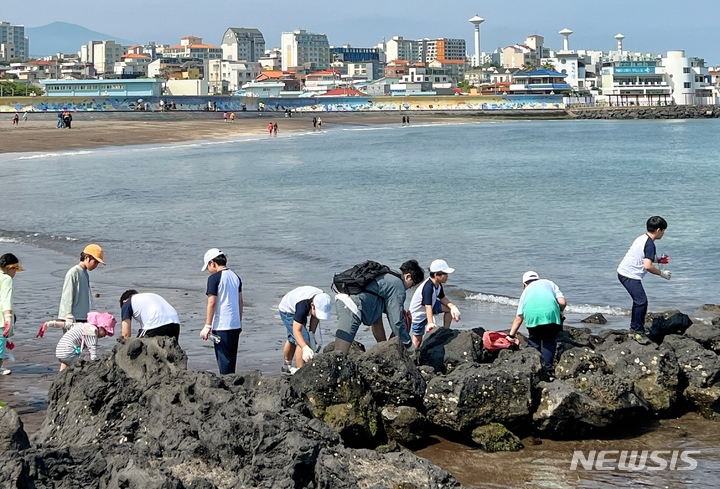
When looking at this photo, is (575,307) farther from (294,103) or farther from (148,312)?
(294,103)

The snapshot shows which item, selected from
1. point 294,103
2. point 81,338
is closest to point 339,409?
point 81,338

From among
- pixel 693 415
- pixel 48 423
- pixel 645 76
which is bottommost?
pixel 693 415

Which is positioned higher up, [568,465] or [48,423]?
[48,423]

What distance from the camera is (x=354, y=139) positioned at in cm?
7275

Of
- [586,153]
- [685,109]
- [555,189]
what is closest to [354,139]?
[586,153]

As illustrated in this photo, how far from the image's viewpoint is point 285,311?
898cm

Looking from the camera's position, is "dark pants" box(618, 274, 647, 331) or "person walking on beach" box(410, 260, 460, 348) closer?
"person walking on beach" box(410, 260, 460, 348)

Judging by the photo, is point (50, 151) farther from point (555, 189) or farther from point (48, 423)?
point (48, 423)

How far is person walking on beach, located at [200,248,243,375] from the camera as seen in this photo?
327 inches

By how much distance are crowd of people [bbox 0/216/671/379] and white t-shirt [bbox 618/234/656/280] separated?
89 centimetres

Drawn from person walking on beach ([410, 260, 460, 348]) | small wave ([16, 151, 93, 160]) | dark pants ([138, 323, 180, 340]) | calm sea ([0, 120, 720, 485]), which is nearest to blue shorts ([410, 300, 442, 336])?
person walking on beach ([410, 260, 460, 348])

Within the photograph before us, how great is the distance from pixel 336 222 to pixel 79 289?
54.4ft

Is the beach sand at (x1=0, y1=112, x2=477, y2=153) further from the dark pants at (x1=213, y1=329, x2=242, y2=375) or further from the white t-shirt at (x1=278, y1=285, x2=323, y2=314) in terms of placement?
the dark pants at (x1=213, y1=329, x2=242, y2=375)

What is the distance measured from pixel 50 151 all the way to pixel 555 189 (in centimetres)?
2776
